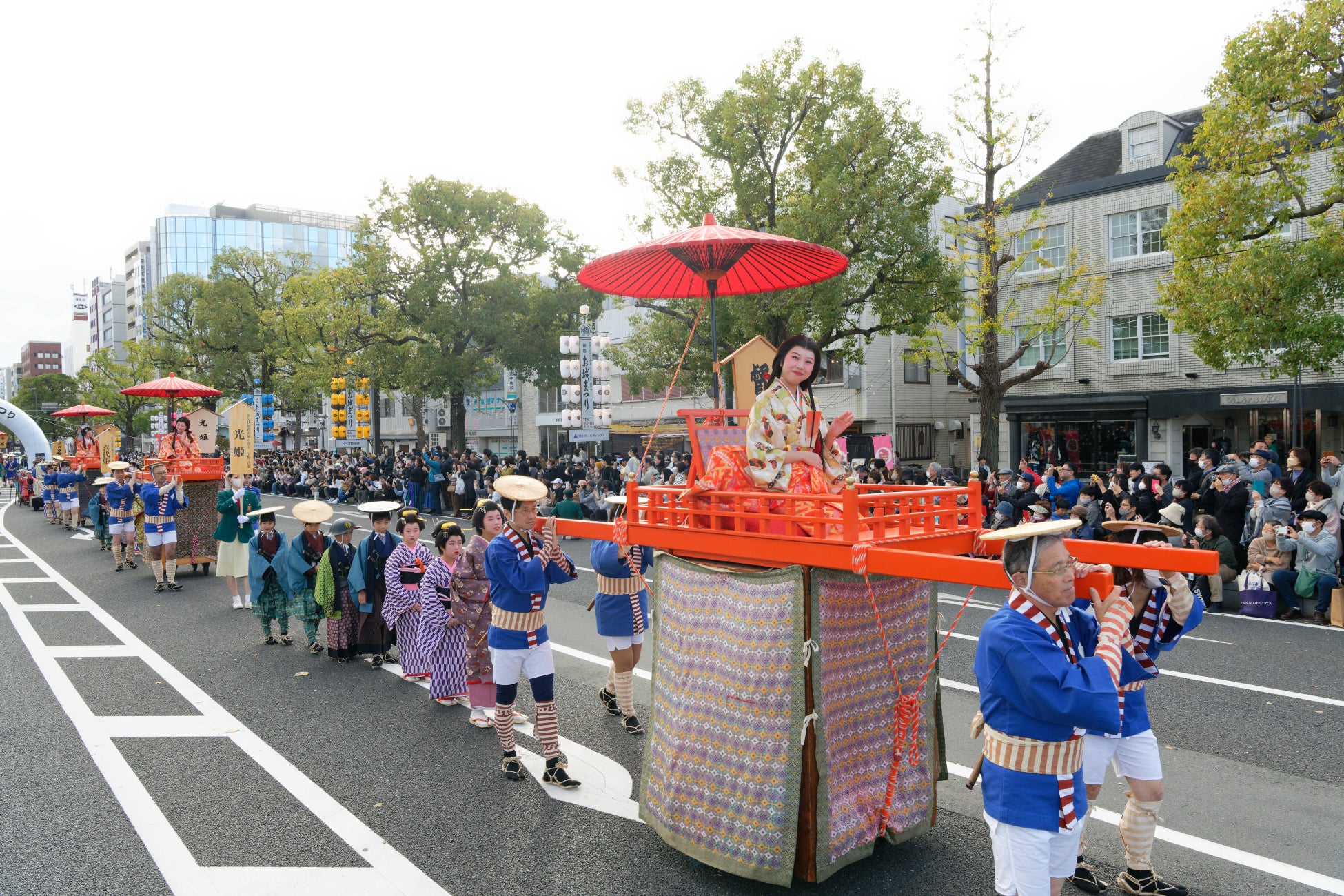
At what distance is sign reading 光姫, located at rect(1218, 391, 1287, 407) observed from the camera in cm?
2153

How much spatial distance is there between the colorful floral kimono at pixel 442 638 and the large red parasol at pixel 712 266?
3.15 metres

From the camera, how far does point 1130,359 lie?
24438 mm

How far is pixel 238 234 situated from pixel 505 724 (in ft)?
332

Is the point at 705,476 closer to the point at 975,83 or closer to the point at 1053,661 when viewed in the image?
the point at 1053,661

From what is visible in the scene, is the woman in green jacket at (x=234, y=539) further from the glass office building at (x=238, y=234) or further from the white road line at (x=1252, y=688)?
the glass office building at (x=238, y=234)

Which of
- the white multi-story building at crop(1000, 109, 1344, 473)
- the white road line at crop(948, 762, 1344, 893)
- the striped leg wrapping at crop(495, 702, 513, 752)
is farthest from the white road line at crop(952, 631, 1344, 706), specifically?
the white multi-story building at crop(1000, 109, 1344, 473)

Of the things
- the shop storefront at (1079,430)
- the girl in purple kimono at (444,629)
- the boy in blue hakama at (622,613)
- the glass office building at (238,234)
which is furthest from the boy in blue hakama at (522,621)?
the glass office building at (238,234)

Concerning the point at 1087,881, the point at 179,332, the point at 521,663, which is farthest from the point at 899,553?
the point at 179,332

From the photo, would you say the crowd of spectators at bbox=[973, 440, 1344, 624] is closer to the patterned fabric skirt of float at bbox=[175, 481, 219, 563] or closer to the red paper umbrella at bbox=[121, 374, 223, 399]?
the patterned fabric skirt of float at bbox=[175, 481, 219, 563]

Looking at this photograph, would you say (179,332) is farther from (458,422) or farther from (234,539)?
(234,539)

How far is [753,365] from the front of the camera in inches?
223

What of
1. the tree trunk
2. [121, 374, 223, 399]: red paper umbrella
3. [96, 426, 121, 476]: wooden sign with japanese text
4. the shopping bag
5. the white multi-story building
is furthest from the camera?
the tree trunk

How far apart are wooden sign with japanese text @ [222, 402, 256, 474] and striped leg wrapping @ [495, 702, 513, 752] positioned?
14807 millimetres

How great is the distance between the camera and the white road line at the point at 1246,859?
425 centimetres
